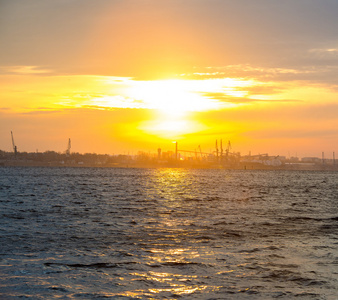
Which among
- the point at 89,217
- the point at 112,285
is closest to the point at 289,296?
the point at 112,285

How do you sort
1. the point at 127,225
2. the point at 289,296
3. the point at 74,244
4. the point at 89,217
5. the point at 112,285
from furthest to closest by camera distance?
the point at 89,217
the point at 127,225
the point at 74,244
the point at 112,285
the point at 289,296

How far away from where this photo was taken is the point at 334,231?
2534 centimetres

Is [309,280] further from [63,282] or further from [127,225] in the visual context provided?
[127,225]

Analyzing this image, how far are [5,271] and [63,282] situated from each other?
2.46m

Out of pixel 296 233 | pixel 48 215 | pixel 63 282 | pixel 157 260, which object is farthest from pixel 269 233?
pixel 48 215

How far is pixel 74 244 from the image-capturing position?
797 inches

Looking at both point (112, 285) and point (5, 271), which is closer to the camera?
point (112, 285)

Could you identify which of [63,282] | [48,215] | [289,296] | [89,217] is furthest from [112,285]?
[48,215]

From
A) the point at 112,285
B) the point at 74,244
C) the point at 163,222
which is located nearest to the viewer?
the point at 112,285

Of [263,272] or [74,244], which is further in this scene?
[74,244]

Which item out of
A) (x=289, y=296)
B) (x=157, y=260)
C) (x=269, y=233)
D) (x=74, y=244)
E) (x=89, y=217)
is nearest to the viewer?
(x=289, y=296)

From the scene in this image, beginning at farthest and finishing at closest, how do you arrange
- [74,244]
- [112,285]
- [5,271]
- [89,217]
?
[89,217], [74,244], [5,271], [112,285]

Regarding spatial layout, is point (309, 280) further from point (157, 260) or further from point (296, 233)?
point (296, 233)

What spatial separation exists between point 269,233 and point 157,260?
937 cm
